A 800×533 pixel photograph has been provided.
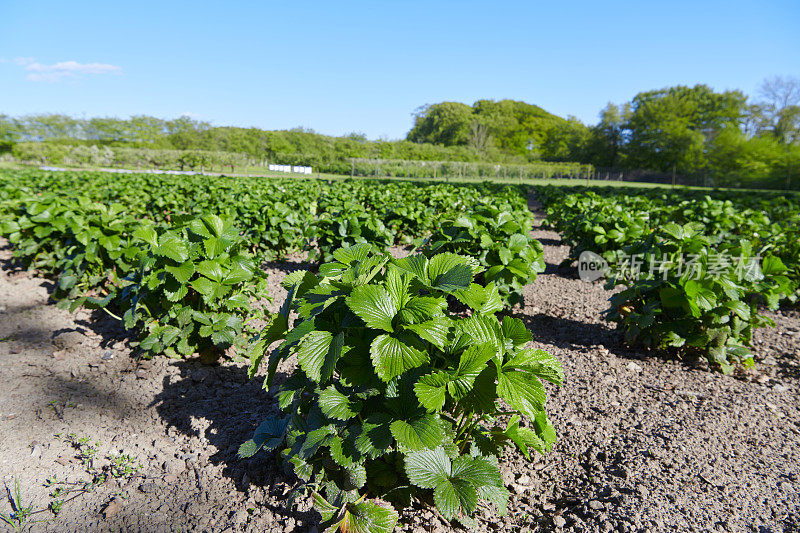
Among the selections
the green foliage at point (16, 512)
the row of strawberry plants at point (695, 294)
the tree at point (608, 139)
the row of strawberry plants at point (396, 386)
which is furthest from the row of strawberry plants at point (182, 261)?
the tree at point (608, 139)

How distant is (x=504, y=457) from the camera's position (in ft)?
6.66

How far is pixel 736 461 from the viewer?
6.78ft

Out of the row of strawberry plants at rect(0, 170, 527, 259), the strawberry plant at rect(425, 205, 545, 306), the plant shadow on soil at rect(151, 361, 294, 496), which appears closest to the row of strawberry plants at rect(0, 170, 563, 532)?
the plant shadow on soil at rect(151, 361, 294, 496)

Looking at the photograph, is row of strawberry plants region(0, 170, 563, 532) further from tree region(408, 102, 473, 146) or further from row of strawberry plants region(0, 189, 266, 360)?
tree region(408, 102, 473, 146)

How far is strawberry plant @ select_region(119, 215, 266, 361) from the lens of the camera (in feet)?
8.16

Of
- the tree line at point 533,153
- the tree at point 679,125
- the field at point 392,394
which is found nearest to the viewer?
the field at point 392,394

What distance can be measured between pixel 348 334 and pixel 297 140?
237ft

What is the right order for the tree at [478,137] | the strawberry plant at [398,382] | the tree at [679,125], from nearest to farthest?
1. the strawberry plant at [398,382]
2. the tree at [679,125]
3. the tree at [478,137]

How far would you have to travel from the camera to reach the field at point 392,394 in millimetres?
1307

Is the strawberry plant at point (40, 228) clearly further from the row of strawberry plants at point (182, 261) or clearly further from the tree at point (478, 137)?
the tree at point (478, 137)

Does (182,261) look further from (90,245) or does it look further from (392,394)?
(392,394)

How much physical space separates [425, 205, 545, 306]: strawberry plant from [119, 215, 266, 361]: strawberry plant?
1445 millimetres

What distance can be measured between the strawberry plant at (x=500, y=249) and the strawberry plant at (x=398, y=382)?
1.78 meters

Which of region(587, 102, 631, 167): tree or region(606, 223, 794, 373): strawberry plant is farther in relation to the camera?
region(587, 102, 631, 167): tree
